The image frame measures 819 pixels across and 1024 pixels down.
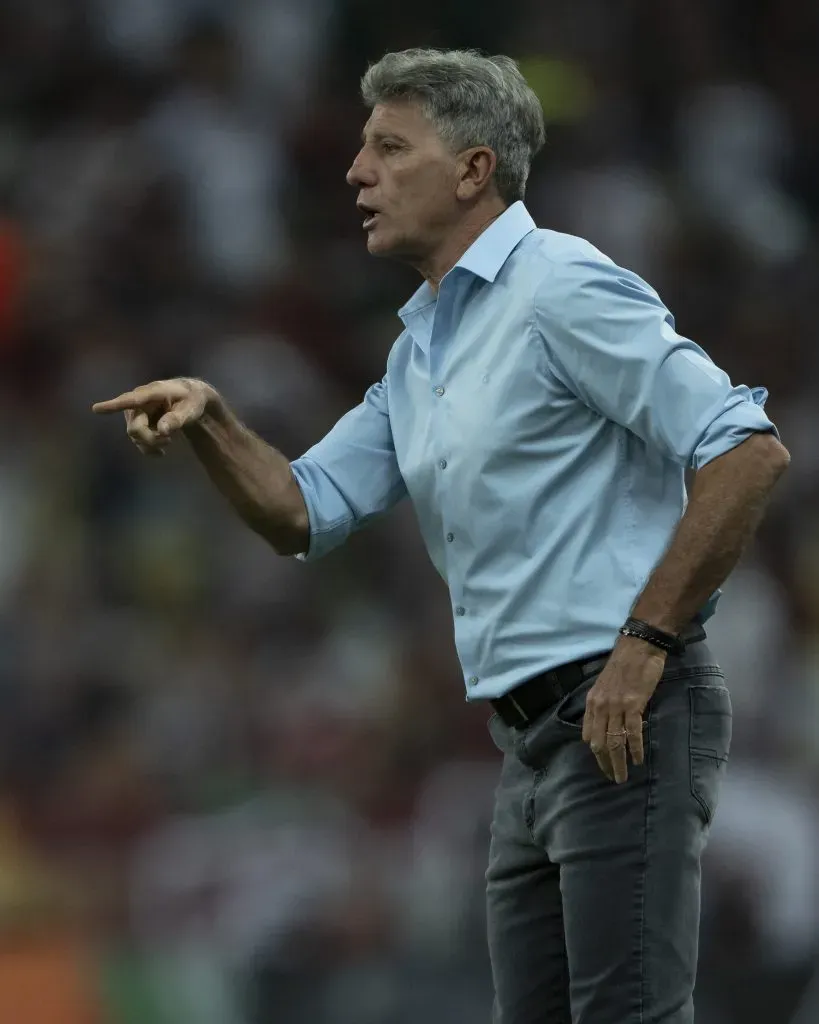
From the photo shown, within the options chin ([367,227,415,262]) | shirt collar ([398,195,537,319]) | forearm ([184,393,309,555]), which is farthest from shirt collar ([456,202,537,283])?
forearm ([184,393,309,555])

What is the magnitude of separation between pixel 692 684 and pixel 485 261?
26.6 inches

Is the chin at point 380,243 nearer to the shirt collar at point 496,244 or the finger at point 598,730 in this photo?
the shirt collar at point 496,244

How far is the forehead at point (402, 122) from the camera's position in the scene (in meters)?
2.69

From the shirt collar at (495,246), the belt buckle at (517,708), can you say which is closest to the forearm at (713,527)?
the belt buckle at (517,708)

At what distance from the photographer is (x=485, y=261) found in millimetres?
2584

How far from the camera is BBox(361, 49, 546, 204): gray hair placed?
2688 millimetres

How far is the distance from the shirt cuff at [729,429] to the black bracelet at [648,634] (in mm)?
217

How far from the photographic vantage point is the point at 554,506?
247 cm

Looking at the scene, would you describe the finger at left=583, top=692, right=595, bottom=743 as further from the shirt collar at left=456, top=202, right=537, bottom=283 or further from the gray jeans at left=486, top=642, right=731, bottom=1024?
the shirt collar at left=456, top=202, right=537, bottom=283

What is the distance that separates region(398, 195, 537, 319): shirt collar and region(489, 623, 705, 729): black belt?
574 millimetres

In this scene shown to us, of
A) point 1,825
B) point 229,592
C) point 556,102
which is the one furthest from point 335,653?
point 556,102

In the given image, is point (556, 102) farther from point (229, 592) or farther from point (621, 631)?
point (621, 631)

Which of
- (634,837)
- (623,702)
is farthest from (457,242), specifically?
(634,837)

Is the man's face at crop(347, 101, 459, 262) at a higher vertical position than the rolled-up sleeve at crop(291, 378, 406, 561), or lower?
higher
